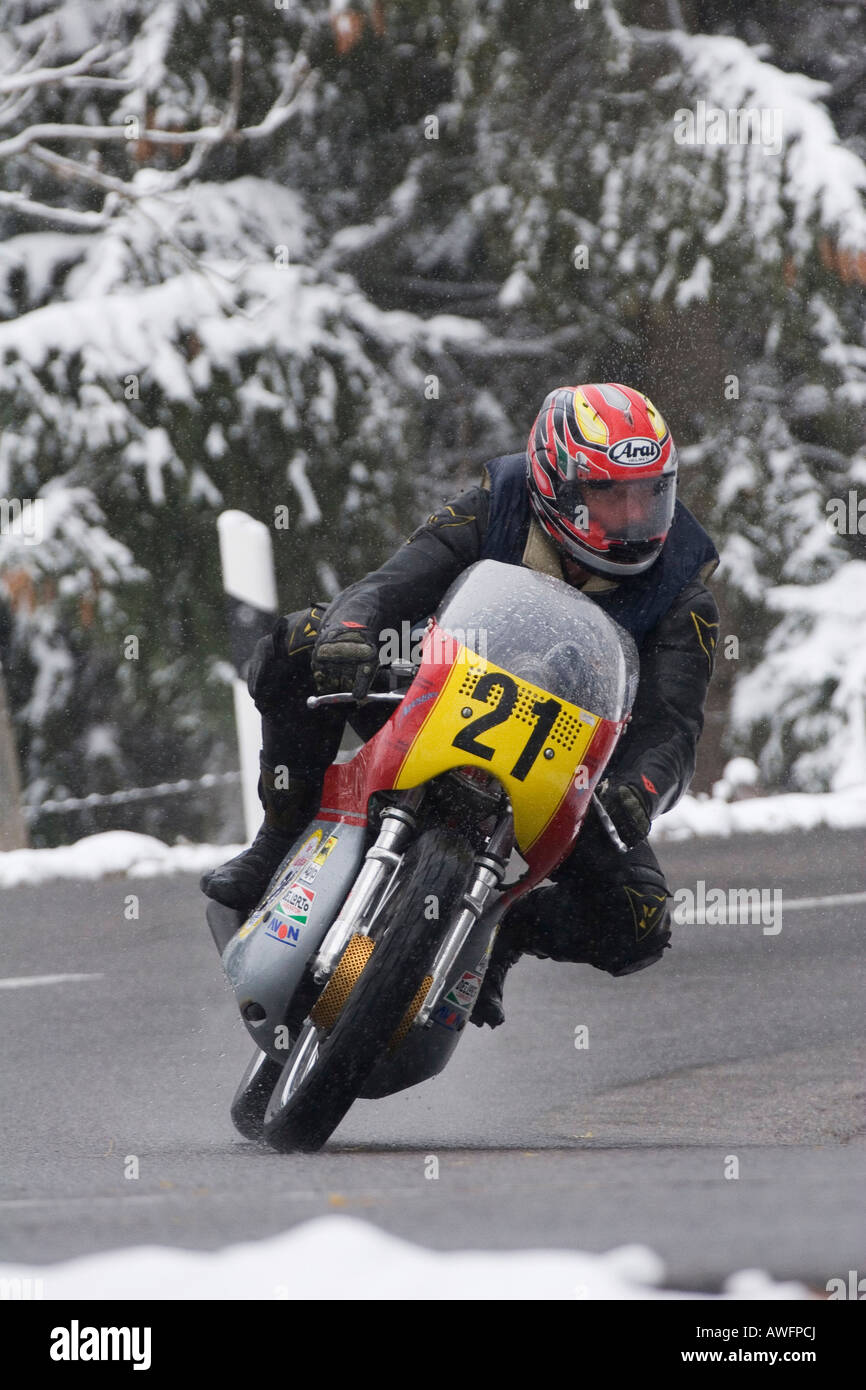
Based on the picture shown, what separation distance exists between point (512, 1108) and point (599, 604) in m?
1.45

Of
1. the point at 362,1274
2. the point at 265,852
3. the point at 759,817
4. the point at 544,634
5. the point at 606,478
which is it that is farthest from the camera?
the point at 759,817

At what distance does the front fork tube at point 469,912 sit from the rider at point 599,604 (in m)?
0.30

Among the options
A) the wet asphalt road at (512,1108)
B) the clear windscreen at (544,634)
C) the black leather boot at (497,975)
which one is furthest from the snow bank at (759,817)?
→ the clear windscreen at (544,634)

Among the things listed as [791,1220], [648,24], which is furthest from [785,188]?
[791,1220]

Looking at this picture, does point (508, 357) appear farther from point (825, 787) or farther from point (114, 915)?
point (114, 915)

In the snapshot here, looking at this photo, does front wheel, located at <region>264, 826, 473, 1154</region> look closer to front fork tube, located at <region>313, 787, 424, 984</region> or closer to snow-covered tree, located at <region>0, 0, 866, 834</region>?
front fork tube, located at <region>313, 787, 424, 984</region>

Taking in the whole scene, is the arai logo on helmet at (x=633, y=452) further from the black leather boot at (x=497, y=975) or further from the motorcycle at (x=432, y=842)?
the black leather boot at (x=497, y=975)

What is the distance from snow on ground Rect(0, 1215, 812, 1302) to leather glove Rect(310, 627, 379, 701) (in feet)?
4.70

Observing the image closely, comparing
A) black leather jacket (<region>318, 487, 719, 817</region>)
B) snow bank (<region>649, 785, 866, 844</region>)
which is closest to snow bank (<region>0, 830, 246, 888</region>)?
snow bank (<region>649, 785, 866, 844</region>)

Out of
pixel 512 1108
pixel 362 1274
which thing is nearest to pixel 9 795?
pixel 512 1108

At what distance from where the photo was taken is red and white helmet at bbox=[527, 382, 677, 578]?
12.8 feet

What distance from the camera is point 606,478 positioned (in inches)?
154

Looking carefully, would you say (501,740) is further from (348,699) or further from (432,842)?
(348,699)

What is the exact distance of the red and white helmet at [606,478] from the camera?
12.8ft
